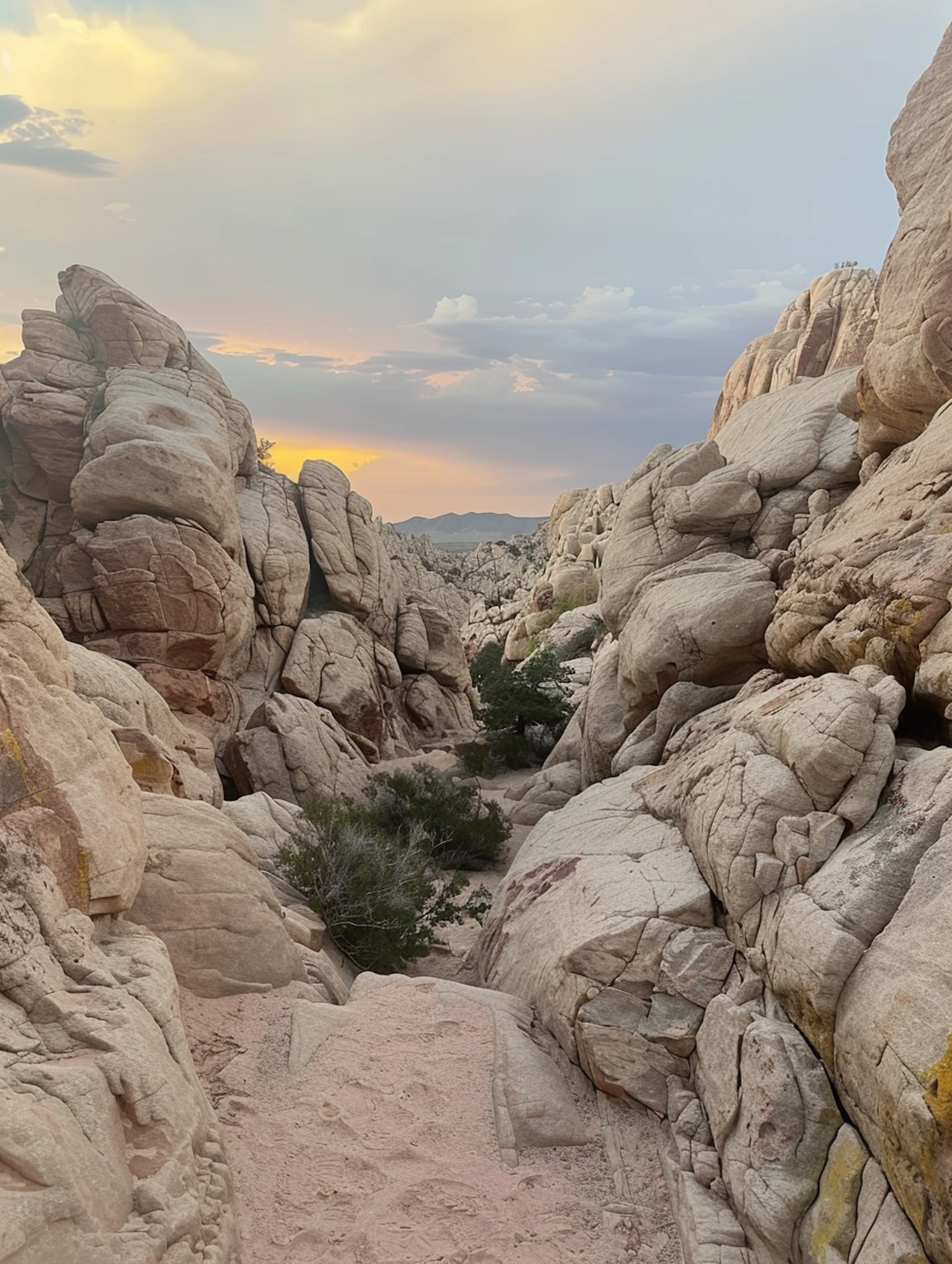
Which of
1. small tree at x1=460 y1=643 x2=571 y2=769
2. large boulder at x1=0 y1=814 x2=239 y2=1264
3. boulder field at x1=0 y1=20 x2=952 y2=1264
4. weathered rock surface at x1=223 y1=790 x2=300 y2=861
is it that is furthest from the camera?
small tree at x1=460 y1=643 x2=571 y2=769

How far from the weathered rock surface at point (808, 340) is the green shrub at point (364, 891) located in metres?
31.0

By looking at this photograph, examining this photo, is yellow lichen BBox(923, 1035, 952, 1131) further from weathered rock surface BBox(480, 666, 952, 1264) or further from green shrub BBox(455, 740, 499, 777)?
green shrub BBox(455, 740, 499, 777)

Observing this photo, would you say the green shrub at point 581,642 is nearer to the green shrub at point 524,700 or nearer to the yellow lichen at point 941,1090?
the green shrub at point 524,700

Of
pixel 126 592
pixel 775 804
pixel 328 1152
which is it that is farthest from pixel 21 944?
pixel 126 592

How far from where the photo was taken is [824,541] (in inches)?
527

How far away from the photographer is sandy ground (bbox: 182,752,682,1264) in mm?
6312

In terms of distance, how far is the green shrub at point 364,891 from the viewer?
41.9 ft

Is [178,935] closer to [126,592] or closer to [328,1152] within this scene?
[328,1152]

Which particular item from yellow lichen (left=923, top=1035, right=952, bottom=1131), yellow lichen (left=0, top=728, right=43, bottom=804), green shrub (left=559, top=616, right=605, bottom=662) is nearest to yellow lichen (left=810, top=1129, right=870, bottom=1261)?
yellow lichen (left=923, top=1035, right=952, bottom=1131)

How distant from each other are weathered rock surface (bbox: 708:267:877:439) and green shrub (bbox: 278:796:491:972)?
31.0 m

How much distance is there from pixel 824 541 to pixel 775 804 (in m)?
6.62

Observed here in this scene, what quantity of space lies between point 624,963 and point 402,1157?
2.94 meters

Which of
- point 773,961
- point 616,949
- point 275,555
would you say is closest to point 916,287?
point 773,961

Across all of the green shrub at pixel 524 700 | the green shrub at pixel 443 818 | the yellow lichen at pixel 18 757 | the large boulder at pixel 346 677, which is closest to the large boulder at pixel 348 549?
the large boulder at pixel 346 677
